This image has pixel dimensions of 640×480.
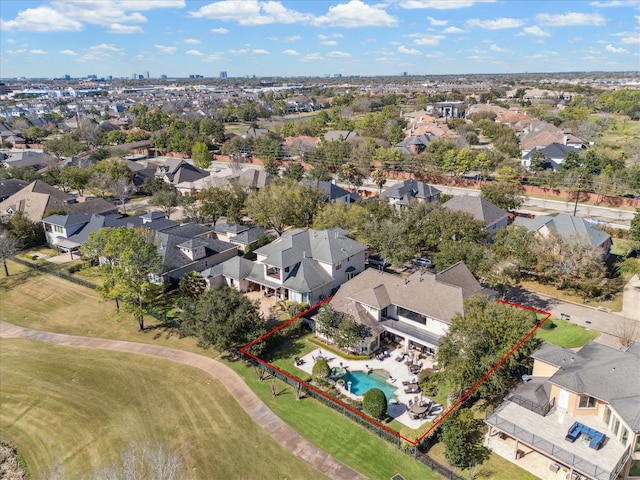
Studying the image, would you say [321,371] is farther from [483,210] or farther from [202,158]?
[202,158]

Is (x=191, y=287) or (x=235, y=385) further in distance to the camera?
(x=191, y=287)

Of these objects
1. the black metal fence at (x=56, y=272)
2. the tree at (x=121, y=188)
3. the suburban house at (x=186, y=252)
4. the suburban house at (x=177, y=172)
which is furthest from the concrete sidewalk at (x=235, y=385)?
the suburban house at (x=177, y=172)

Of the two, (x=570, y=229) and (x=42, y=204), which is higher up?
(x=570, y=229)

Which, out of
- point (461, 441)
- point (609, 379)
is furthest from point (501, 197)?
point (461, 441)

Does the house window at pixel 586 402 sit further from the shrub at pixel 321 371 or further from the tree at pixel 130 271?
the tree at pixel 130 271

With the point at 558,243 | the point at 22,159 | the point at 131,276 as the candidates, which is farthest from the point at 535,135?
the point at 22,159

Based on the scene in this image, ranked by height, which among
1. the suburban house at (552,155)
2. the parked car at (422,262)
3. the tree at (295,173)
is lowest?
the parked car at (422,262)
